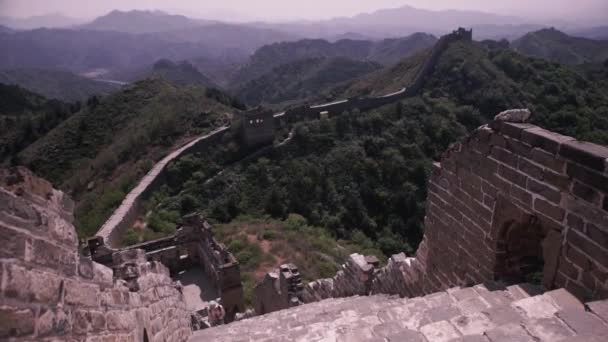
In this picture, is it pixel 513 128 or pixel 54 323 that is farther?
pixel 513 128

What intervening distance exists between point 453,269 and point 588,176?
7.58 ft

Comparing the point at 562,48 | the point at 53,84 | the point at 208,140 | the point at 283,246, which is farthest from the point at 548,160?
the point at 53,84

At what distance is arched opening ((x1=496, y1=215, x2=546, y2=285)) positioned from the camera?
13.8 feet

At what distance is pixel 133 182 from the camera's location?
20.8 meters

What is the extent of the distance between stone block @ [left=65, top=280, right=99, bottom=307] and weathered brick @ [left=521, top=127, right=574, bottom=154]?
3.73m

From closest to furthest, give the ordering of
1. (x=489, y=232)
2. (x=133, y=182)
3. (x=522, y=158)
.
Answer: (x=522, y=158) < (x=489, y=232) < (x=133, y=182)

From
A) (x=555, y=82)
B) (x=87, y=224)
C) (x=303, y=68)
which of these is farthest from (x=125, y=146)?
(x=303, y=68)

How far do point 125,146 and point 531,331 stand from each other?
86.4 feet

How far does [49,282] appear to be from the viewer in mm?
1789

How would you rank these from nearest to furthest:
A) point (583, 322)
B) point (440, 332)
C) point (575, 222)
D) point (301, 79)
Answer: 1. point (583, 322)
2. point (440, 332)
3. point (575, 222)
4. point (301, 79)

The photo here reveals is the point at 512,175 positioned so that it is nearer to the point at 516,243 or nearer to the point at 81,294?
the point at 516,243

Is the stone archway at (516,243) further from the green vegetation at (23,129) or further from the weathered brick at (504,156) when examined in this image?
the green vegetation at (23,129)

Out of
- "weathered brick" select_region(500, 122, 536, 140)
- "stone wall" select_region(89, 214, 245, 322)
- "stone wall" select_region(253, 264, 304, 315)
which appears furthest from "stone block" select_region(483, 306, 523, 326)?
"stone wall" select_region(89, 214, 245, 322)

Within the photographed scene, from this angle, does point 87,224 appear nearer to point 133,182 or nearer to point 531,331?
point 133,182
